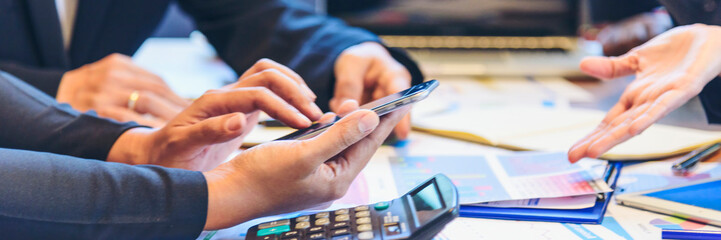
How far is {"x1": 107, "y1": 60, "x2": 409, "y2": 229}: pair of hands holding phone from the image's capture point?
1.48ft

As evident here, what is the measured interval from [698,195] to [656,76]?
0.46 ft

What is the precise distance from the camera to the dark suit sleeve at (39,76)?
2.90ft

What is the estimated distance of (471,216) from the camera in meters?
0.52

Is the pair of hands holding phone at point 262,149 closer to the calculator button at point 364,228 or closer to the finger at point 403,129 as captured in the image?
the calculator button at point 364,228

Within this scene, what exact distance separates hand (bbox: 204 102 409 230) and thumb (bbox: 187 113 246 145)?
0.06 meters

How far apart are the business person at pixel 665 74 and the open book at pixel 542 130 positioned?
0.06 m

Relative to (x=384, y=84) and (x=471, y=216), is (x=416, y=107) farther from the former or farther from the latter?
(x=471, y=216)

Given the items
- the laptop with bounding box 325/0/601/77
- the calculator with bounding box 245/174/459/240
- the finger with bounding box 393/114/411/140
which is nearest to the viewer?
the calculator with bounding box 245/174/459/240

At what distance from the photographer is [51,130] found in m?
0.61

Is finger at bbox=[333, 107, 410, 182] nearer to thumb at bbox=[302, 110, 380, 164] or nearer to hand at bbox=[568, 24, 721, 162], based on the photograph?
thumb at bbox=[302, 110, 380, 164]

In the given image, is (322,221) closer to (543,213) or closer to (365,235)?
(365,235)

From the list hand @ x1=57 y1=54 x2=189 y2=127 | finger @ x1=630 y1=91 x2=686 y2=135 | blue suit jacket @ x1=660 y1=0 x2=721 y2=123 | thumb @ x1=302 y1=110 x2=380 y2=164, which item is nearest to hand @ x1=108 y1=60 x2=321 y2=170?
thumb @ x1=302 y1=110 x2=380 y2=164

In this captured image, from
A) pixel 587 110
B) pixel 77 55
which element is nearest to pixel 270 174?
pixel 587 110

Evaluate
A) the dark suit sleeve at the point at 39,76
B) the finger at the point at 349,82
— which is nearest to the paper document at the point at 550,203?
the finger at the point at 349,82
